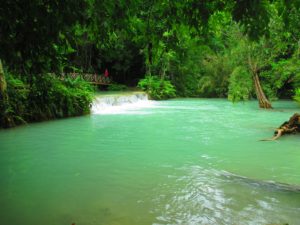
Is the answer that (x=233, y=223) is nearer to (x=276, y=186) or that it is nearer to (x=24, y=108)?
(x=276, y=186)

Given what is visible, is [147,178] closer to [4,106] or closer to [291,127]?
[291,127]

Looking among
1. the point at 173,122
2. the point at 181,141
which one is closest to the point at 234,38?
the point at 173,122

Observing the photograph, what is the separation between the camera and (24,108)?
1362 centimetres

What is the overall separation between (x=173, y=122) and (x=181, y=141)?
486 centimetres

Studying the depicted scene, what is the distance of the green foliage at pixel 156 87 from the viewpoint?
32.0 metres

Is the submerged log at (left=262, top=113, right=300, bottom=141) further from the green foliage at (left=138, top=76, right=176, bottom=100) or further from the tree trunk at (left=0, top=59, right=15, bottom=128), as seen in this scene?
the green foliage at (left=138, top=76, right=176, bottom=100)

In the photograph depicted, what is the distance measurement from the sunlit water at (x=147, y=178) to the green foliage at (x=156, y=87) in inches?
791

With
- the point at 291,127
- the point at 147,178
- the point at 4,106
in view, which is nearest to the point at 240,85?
the point at 291,127

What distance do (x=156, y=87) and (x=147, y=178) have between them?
2617 cm

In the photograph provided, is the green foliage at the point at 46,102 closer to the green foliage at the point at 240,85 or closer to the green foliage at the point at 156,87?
the green foliage at the point at 240,85

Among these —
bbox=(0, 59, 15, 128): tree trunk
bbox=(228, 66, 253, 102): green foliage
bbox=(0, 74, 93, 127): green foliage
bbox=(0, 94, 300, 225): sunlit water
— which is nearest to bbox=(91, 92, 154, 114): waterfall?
bbox=(0, 74, 93, 127): green foliage

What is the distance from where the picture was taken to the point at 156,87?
3231 centimetres

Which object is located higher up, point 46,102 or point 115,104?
point 46,102

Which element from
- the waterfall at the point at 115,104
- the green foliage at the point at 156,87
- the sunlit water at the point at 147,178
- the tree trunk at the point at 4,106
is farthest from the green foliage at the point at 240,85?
the tree trunk at the point at 4,106
